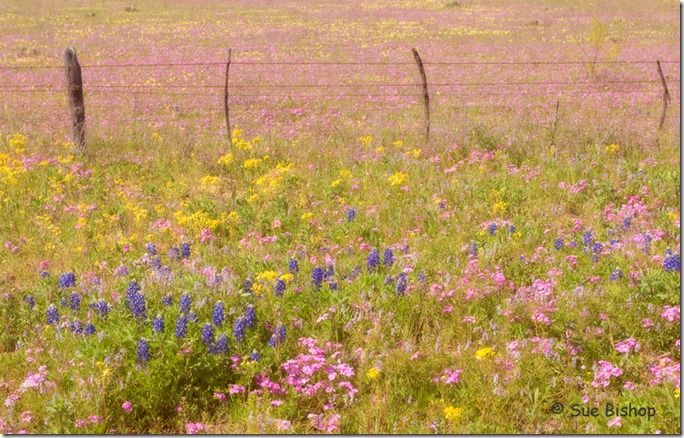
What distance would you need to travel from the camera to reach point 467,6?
1944 inches

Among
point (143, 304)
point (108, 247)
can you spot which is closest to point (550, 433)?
point (143, 304)

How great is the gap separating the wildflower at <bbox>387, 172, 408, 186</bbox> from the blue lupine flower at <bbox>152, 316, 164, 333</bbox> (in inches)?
187

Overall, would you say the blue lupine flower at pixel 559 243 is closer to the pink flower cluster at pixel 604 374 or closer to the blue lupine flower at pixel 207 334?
the pink flower cluster at pixel 604 374

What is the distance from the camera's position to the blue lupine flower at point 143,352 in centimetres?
507

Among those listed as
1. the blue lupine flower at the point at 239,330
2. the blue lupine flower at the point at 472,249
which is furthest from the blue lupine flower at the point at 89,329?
the blue lupine flower at the point at 472,249

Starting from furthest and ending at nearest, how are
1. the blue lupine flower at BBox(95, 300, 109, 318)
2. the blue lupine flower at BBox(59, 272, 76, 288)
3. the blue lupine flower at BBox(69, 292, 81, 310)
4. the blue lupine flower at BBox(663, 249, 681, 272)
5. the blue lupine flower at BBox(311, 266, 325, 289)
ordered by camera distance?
1. the blue lupine flower at BBox(59, 272, 76, 288)
2. the blue lupine flower at BBox(311, 266, 325, 289)
3. the blue lupine flower at BBox(663, 249, 681, 272)
4. the blue lupine flower at BBox(69, 292, 81, 310)
5. the blue lupine flower at BBox(95, 300, 109, 318)

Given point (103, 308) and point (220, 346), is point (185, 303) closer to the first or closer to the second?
point (220, 346)

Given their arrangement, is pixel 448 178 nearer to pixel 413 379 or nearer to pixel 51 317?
pixel 413 379

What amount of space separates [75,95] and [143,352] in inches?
324

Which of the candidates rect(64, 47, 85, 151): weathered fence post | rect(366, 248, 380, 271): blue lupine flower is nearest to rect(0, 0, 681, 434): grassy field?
rect(366, 248, 380, 271): blue lupine flower

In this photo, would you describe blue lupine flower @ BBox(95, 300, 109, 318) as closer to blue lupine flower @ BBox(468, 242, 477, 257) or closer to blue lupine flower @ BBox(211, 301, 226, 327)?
blue lupine flower @ BBox(211, 301, 226, 327)

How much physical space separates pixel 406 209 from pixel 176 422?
469cm

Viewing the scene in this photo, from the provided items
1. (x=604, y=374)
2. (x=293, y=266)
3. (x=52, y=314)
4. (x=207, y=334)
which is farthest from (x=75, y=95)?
(x=604, y=374)

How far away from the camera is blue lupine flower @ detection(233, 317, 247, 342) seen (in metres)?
5.41
